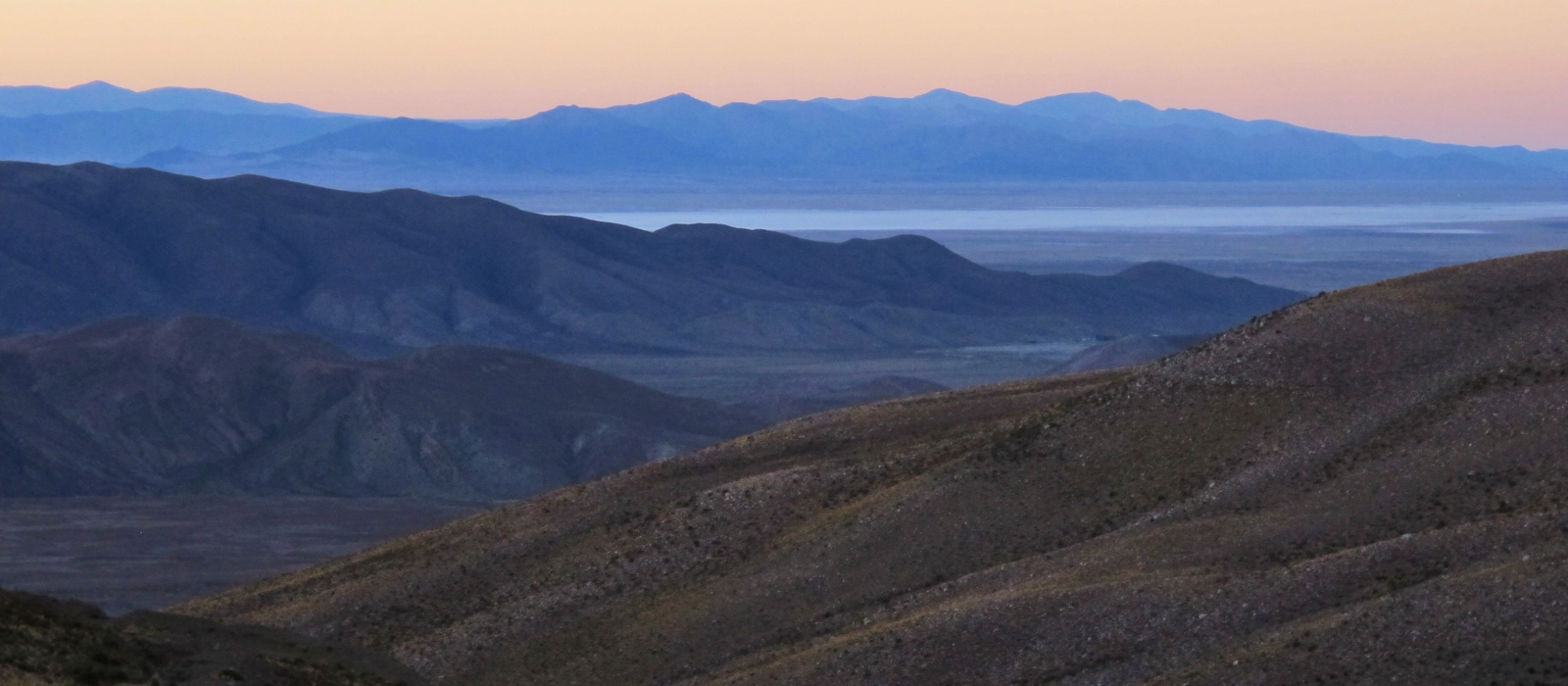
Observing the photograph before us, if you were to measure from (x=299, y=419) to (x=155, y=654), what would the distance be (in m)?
45.5

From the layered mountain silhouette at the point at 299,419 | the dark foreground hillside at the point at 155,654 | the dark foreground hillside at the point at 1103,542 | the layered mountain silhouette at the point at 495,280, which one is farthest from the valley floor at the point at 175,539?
the layered mountain silhouette at the point at 495,280

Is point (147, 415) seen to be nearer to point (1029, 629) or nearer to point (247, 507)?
point (247, 507)

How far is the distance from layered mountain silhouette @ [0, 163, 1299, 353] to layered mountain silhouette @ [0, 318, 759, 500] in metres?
32.0

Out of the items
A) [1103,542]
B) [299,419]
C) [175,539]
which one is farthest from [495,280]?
[1103,542]

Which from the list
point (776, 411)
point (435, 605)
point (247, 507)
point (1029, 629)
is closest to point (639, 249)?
point (776, 411)

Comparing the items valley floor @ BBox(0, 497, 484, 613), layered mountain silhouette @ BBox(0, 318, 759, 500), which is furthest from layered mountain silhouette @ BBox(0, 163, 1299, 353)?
valley floor @ BBox(0, 497, 484, 613)

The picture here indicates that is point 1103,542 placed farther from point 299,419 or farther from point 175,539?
point 299,419

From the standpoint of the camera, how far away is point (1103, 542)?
22.9 metres

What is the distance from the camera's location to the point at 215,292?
107875mm

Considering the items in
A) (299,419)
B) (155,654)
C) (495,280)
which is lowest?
(299,419)

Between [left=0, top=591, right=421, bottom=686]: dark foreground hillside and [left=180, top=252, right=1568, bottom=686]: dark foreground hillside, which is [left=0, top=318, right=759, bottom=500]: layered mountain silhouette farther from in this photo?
[left=0, top=591, right=421, bottom=686]: dark foreground hillside

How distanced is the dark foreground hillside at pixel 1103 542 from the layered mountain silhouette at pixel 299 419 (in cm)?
2775

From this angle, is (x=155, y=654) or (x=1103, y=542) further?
(x=1103, y=542)

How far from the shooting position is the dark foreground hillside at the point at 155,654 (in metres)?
15.8
